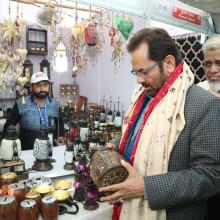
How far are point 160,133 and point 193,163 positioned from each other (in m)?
0.14

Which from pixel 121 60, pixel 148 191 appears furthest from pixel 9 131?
pixel 121 60

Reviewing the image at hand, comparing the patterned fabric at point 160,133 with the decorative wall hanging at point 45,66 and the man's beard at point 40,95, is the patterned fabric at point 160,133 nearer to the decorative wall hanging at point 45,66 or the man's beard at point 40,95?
the man's beard at point 40,95

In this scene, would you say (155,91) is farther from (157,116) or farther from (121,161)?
(121,161)

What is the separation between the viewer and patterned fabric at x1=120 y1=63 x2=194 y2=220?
834mm

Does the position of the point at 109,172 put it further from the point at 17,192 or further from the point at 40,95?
the point at 40,95

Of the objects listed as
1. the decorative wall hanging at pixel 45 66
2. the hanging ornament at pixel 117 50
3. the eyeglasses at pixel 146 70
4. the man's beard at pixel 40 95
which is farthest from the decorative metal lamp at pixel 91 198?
the decorative wall hanging at pixel 45 66

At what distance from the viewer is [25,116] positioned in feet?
7.10

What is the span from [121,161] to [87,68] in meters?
2.85

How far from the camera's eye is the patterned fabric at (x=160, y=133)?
834 mm

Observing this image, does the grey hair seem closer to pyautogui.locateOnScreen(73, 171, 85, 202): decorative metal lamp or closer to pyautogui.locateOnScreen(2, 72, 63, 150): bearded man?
pyautogui.locateOnScreen(73, 171, 85, 202): decorative metal lamp

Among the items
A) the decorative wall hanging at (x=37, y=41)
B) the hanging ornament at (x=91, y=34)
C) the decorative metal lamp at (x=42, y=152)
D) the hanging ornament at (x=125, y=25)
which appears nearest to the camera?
the decorative metal lamp at (x=42, y=152)

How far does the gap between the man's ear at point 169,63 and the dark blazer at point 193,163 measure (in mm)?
140

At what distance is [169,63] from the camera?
901 mm

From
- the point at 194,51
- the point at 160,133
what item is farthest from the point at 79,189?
the point at 194,51
